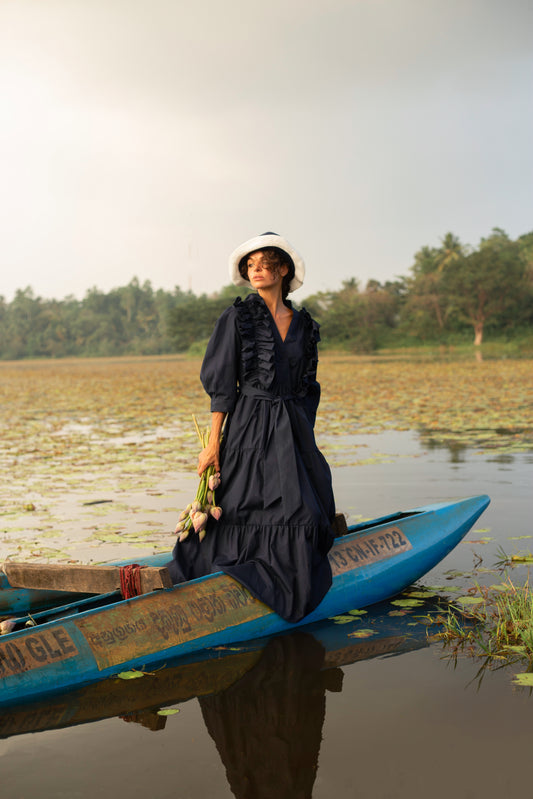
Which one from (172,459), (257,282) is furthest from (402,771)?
(172,459)

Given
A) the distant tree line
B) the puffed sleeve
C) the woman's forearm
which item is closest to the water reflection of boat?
the woman's forearm

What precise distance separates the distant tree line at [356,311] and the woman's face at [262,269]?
27003 mm

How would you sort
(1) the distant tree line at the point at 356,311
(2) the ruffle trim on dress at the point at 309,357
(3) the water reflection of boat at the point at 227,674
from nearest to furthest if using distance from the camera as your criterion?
(3) the water reflection of boat at the point at 227,674
(2) the ruffle trim on dress at the point at 309,357
(1) the distant tree line at the point at 356,311

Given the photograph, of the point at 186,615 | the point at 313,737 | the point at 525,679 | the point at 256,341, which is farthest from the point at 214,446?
the point at 525,679

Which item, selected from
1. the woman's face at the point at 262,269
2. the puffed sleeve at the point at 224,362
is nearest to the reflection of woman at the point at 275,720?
the puffed sleeve at the point at 224,362

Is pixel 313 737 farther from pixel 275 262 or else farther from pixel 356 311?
pixel 356 311

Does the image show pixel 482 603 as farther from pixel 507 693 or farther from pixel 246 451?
pixel 246 451

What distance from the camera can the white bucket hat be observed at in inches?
134

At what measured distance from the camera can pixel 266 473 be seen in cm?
340

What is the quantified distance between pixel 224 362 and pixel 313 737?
5.14 feet

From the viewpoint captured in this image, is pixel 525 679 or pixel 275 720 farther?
pixel 525 679

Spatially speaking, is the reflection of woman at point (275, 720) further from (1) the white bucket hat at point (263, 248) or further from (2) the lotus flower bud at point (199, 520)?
(1) the white bucket hat at point (263, 248)

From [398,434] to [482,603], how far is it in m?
6.31

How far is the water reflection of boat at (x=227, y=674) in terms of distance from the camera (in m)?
2.73
